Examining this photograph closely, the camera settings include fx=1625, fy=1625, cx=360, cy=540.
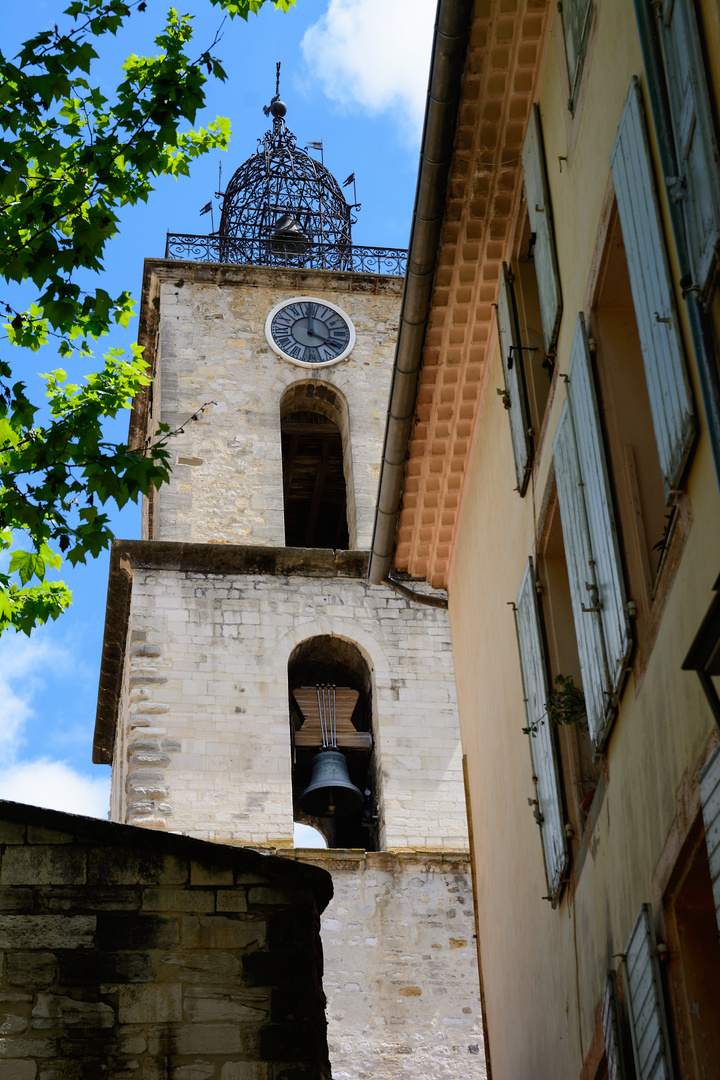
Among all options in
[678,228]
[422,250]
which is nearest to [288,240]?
[422,250]

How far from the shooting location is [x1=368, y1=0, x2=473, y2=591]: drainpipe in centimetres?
795

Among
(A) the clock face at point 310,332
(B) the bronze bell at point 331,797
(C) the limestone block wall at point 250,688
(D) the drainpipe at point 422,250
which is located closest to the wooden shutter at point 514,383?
(D) the drainpipe at point 422,250

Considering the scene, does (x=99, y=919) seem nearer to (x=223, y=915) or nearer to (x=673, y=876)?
(x=223, y=915)

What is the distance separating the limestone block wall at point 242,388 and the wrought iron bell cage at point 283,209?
3.86 feet

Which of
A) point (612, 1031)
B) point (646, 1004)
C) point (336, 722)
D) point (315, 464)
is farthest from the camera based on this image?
point (315, 464)

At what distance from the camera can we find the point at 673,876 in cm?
523

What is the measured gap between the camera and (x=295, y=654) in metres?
18.6

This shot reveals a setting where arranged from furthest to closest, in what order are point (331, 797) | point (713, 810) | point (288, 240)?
point (288, 240) < point (331, 797) < point (713, 810)

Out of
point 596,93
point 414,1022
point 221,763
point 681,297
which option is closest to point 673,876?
point 681,297

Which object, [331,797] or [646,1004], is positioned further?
[331,797]

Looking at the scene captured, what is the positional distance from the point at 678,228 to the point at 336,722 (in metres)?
13.8

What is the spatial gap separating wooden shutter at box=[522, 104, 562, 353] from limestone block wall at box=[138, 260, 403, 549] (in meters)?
11.9

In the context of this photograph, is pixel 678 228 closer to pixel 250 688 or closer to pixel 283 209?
pixel 250 688

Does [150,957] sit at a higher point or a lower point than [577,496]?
lower
